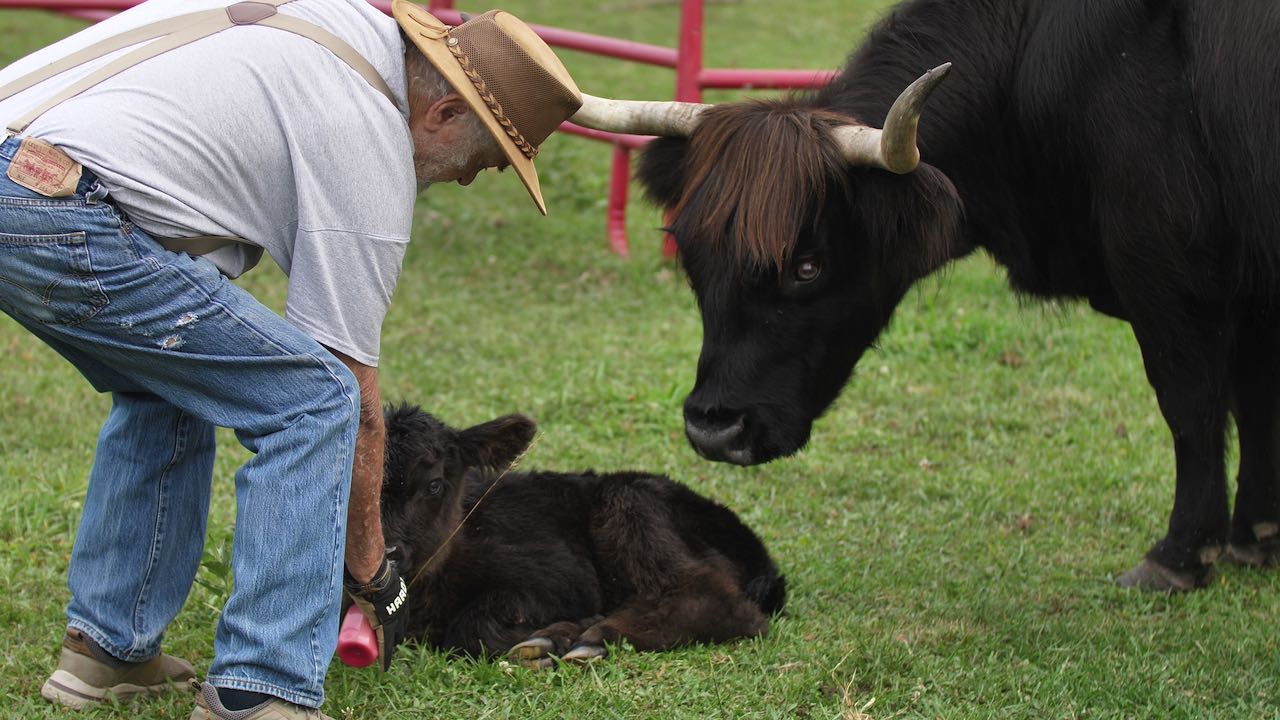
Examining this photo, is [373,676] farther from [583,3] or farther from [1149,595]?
[583,3]

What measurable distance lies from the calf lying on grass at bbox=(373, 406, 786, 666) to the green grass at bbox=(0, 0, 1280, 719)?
13 cm

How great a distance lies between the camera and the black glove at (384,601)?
340cm

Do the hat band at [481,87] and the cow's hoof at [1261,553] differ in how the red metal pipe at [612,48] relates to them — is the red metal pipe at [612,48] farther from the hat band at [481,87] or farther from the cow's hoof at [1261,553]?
the hat band at [481,87]

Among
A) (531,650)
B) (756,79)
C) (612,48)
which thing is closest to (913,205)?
(531,650)

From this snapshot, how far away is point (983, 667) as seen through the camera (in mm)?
4039

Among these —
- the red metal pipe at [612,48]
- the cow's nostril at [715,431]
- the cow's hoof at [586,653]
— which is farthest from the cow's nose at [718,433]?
the red metal pipe at [612,48]

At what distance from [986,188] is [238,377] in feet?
9.20

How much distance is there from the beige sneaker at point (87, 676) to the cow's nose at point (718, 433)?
66.2 inches

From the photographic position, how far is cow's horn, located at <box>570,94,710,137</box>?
477cm

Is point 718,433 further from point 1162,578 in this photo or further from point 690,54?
point 690,54

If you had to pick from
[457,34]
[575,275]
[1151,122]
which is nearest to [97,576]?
[457,34]

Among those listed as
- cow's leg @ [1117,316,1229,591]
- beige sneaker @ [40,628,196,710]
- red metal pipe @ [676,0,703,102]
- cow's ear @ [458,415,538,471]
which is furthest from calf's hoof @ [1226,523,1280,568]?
red metal pipe @ [676,0,703,102]

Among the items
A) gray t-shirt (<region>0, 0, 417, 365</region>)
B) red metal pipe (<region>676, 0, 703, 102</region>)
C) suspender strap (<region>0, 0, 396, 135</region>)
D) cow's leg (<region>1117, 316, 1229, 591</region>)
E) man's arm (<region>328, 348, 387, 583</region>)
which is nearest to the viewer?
gray t-shirt (<region>0, 0, 417, 365</region>)

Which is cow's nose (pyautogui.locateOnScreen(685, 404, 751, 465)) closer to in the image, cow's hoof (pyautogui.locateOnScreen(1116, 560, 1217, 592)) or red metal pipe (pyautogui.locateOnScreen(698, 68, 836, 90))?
cow's hoof (pyautogui.locateOnScreen(1116, 560, 1217, 592))
